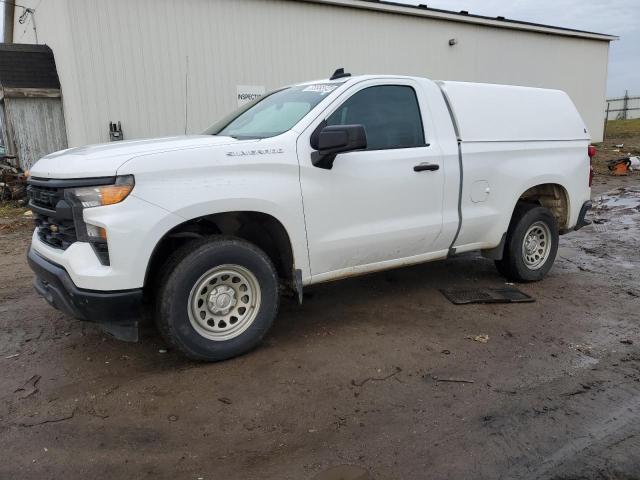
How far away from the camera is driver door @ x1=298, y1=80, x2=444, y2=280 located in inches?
161

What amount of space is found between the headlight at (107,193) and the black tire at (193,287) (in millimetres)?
588

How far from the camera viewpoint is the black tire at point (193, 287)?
3539mm

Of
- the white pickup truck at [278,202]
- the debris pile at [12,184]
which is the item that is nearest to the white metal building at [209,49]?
the debris pile at [12,184]

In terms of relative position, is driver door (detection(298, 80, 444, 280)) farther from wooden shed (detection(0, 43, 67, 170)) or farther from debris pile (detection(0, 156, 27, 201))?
wooden shed (detection(0, 43, 67, 170))

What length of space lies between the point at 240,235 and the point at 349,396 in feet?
5.24

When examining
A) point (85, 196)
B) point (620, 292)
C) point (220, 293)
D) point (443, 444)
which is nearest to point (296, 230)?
point (220, 293)

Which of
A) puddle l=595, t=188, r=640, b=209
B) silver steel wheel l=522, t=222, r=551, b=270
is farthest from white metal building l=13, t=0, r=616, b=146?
puddle l=595, t=188, r=640, b=209

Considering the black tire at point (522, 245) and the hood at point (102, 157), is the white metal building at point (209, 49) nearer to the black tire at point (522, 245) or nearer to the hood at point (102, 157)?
the hood at point (102, 157)

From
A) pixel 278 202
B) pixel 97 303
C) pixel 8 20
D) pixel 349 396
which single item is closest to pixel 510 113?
pixel 278 202

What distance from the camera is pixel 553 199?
5992mm

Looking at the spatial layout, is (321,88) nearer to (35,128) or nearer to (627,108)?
(35,128)

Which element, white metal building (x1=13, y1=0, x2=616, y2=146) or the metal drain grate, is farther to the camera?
white metal building (x1=13, y1=0, x2=616, y2=146)

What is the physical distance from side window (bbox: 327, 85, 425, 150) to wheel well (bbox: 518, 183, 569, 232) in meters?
1.87

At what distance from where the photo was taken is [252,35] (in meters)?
12.6
